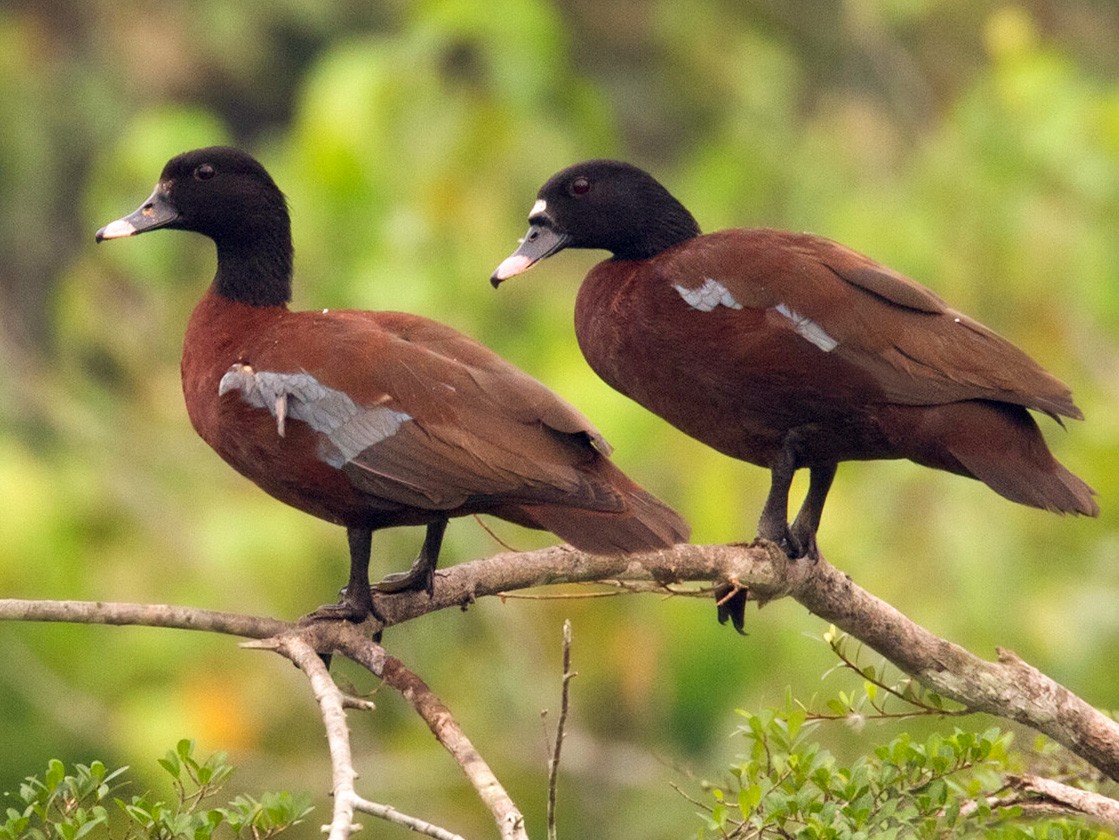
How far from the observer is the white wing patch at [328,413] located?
12.8 ft

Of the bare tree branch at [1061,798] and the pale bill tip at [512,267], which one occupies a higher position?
the pale bill tip at [512,267]

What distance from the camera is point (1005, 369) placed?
4.21 meters

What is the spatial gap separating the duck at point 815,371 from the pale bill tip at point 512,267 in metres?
0.03

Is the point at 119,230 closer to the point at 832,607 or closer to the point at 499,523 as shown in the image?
the point at 832,607

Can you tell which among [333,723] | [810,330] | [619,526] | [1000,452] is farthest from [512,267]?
[333,723]

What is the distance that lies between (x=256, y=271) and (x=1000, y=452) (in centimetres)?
179

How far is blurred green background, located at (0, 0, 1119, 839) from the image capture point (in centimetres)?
788

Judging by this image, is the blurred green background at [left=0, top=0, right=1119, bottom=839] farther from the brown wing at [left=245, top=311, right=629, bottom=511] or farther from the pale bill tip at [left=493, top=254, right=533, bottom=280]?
the brown wing at [left=245, top=311, right=629, bottom=511]

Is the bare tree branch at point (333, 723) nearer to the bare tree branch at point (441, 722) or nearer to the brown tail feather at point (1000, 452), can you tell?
the bare tree branch at point (441, 722)

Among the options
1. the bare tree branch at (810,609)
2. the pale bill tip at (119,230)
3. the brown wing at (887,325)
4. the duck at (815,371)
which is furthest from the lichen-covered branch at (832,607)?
the pale bill tip at (119,230)

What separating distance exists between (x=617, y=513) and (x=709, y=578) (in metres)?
0.41

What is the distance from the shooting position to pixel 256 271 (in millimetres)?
4594

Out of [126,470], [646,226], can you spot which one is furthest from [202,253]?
[646,226]

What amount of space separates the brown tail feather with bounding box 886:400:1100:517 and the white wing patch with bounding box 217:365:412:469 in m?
1.16
